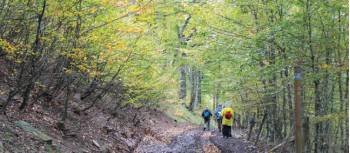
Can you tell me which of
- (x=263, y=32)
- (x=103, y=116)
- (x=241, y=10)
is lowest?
(x=103, y=116)

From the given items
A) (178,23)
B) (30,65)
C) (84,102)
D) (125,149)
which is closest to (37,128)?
(30,65)

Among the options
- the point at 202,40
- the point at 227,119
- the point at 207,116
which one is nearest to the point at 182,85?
the point at 207,116

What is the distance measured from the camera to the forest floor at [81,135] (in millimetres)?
8047

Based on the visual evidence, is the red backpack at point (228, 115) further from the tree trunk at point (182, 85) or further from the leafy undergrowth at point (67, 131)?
the tree trunk at point (182, 85)

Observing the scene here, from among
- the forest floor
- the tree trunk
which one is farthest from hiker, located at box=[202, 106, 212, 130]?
the tree trunk

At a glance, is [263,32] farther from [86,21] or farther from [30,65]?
[30,65]

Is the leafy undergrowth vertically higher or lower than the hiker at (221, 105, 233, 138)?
higher

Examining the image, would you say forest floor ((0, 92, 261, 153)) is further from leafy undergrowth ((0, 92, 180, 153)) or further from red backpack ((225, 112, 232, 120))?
red backpack ((225, 112, 232, 120))

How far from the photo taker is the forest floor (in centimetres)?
805

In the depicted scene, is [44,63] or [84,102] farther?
[84,102]

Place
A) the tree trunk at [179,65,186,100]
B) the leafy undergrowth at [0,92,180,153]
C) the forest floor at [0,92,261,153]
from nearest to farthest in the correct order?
the leafy undergrowth at [0,92,180,153]
the forest floor at [0,92,261,153]
the tree trunk at [179,65,186,100]

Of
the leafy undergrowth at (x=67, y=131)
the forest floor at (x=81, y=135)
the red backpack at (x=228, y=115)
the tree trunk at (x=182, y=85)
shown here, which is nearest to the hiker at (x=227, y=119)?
the red backpack at (x=228, y=115)

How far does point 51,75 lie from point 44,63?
5.07ft

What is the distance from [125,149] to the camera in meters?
11.8
